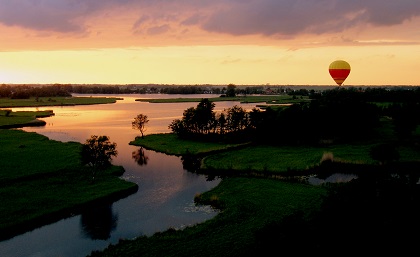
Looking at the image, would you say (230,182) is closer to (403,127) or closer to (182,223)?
(182,223)

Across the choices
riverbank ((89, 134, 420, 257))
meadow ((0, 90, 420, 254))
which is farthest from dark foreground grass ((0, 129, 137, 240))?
riverbank ((89, 134, 420, 257))

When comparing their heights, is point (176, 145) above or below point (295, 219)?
below

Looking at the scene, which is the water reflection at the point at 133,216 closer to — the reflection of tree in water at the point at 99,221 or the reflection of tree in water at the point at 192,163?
the reflection of tree in water at the point at 99,221

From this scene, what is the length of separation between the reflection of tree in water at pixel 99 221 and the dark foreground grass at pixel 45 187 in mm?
1553

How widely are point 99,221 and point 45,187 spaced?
12841mm

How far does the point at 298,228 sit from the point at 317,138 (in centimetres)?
6289

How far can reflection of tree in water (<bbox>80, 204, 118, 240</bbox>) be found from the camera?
36.0m

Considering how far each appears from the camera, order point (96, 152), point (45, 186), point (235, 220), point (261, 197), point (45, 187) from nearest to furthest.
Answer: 1. point (235, 220)
2. point (261, 197)
3. point (45, 187)
4. point (45, 186)
5. point (96, 152)

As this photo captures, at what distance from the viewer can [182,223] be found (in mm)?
37938

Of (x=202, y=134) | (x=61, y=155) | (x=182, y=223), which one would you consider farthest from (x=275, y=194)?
→ (x=202, y=134)

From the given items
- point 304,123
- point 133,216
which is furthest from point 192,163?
point 304,123

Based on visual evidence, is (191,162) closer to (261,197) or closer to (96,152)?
(96,152)

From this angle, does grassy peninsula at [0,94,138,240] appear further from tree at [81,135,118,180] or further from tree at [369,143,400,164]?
tree at [369,143,400,164]

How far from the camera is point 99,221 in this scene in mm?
38844
